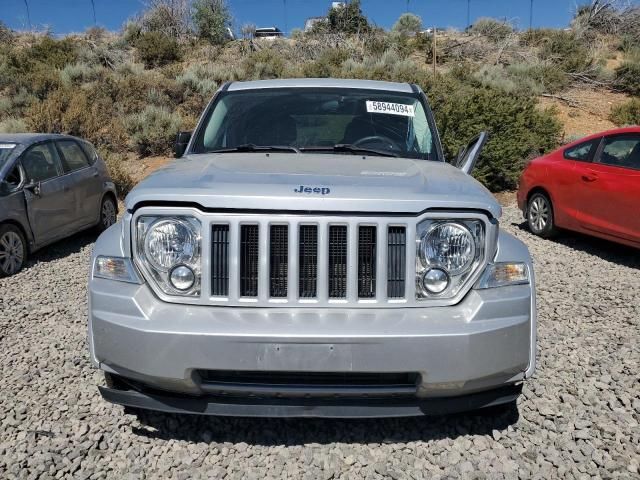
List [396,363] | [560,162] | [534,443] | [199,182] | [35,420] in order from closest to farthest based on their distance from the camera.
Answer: [396,363] < [199,182] < [534,443] < [35,420] < [560,162]

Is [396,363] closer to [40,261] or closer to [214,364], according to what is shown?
[214,364]

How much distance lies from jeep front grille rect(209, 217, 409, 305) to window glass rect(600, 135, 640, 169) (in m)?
5.33

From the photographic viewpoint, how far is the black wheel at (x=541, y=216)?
26.2 feet

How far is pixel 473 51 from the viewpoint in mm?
23484

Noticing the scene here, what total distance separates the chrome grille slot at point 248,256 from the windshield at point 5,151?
18.0 ft

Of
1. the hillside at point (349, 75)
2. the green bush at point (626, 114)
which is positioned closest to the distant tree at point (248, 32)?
the hillside at point (349, 75)

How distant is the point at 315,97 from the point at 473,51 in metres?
21.2

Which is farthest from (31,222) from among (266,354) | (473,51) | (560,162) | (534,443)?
(473,51)

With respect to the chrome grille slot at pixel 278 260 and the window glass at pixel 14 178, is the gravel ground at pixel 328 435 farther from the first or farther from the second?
the window glass at pixel 14 178

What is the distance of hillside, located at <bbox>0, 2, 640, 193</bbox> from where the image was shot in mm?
12570

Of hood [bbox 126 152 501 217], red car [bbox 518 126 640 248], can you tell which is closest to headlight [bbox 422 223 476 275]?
hood [bbox 126 152 501 217]

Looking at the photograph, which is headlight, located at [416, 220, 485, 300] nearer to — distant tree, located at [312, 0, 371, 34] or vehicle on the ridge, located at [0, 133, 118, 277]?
vehicle on the ridge, located at [0, 133, 118, 277]

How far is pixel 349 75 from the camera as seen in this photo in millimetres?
19156

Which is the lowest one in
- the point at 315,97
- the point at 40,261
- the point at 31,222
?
the point at 40,261
